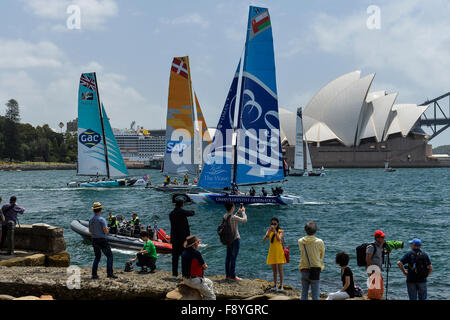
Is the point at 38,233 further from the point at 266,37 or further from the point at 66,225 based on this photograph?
the point at 266,37

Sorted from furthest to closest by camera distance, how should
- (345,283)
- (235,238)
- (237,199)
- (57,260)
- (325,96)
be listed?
(325,96), (237,199), (57,260), (235,238), (345,283)

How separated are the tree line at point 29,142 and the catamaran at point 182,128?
92.6 m

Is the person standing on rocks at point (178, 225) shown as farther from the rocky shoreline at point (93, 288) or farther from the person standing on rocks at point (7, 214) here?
the person standing on rocks at point (7, 214)

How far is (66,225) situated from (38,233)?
1212cm

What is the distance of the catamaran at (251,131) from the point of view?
23.4 meters

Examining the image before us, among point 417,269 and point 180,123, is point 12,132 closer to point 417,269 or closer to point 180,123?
point 180,123

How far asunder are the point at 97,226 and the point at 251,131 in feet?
55.9

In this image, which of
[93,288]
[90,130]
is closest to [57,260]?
[93,288]

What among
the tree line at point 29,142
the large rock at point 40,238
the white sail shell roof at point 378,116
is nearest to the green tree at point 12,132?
the tree line at point 29,142

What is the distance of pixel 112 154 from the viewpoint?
137 feet

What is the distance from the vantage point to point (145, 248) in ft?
29.9

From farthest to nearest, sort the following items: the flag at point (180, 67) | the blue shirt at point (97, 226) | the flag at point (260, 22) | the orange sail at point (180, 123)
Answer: the orange sail at point (180, 123) → the flag at point (180, 67) → the flag at point (260, 22) → the blue shirt at point (97, 226)

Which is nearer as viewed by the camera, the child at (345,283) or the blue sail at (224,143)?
the child at (345,283)
